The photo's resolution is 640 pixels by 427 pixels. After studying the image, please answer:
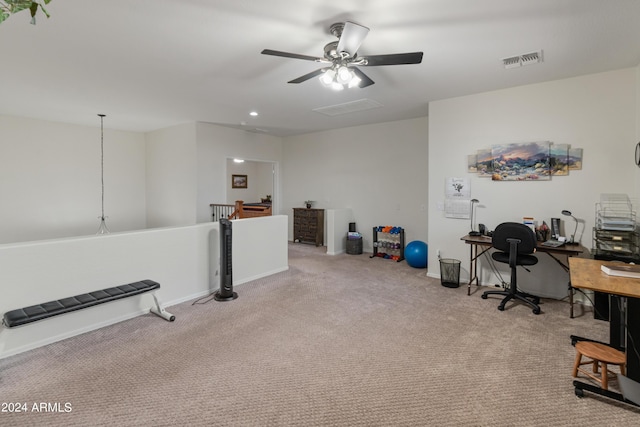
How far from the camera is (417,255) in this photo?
541 cm

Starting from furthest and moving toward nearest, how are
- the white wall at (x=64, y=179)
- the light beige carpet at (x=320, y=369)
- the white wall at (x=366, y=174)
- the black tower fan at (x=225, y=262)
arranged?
the white wall at (x=366, y=174), the white wall at (x=64, y=179), the black tower fan at (x=225, y=262), the light beige carpet at (x=320, y=369)

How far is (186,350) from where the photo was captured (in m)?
2.72

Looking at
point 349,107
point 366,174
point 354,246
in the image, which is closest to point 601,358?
point 349,107

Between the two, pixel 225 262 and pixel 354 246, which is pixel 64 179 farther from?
pixel 354 246

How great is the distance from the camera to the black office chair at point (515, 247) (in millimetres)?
3479

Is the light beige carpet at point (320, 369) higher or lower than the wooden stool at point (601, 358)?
lower

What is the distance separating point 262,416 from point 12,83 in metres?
4.99

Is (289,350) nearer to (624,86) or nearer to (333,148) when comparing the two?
(624,86)

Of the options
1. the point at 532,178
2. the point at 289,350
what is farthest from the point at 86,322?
the point at 532,178

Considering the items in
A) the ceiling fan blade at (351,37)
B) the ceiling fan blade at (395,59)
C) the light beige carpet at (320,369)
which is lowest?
the light beige carpet at (320,369)

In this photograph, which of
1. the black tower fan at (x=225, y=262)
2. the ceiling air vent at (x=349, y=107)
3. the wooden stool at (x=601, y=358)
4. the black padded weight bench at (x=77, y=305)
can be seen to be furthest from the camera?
the ceiling air vent at (x=349, y=107)

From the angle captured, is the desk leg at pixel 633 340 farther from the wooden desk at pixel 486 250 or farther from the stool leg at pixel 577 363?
the wooden desk at pixel 486 250

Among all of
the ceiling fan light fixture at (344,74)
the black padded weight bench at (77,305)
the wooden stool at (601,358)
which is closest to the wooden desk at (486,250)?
the wooden stool at (601,358)

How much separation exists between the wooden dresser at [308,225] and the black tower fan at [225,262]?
3.64m
